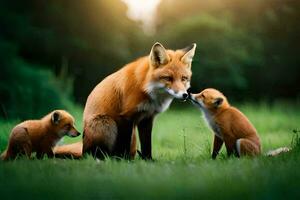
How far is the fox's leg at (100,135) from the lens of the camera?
5684 mm

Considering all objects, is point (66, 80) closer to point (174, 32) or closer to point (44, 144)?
point (174, 32)

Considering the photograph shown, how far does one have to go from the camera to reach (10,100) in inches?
362

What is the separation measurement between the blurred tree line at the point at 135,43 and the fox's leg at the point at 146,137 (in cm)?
397

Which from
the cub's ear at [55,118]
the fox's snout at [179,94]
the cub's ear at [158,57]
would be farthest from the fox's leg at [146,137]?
the cub's ear at [55,118]

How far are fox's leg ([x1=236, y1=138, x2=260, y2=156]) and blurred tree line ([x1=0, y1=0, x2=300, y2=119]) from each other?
4.44 meters

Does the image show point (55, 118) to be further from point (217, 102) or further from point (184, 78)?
point (217, 102)

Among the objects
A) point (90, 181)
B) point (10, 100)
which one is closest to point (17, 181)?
point (90, 181)

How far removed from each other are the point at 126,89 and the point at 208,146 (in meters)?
1.02

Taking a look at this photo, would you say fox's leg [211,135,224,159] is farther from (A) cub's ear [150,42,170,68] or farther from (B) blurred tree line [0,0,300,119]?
(B) blurred tree line [0,0,300,119]

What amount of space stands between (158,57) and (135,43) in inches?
219

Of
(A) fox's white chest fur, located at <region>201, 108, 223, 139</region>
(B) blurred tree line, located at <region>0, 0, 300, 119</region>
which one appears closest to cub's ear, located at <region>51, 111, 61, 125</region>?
(A) fox's white chest fur, located at <region>201, 108, 223, 139</region>

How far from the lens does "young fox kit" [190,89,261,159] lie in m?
5.67

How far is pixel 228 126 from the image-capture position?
584 centimetres

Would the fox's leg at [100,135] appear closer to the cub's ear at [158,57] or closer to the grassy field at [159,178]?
the grassy field at [159,178]
